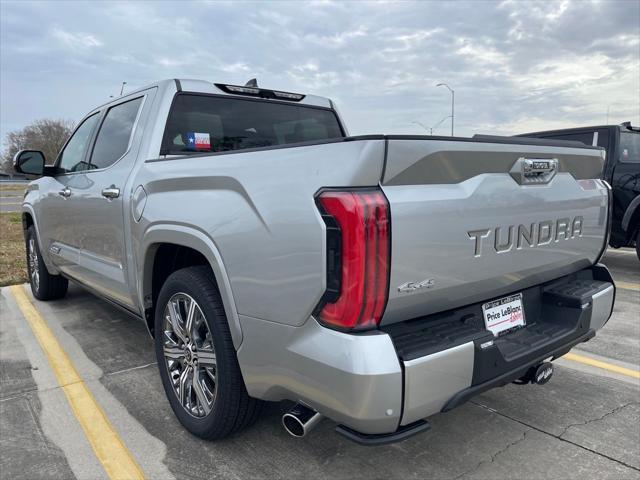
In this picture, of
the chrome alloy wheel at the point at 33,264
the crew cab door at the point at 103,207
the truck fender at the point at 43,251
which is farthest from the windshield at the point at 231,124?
the chrome alloy wheel at the point at 33,264

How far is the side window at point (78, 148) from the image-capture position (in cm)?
434

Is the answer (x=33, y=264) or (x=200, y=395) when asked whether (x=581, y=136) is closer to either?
(x=200, y=395)

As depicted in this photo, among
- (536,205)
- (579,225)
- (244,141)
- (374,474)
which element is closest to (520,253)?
(536,205)

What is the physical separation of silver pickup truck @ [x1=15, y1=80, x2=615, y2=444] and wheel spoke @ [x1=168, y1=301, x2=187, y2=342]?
0.5 inches

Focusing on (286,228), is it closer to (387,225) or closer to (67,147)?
(387,225)

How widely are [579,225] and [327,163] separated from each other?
163 centimetres

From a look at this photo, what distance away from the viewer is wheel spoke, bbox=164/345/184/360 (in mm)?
2807

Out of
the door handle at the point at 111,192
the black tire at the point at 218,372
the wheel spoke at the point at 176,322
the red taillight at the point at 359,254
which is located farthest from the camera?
the door handle at the point at 111,192

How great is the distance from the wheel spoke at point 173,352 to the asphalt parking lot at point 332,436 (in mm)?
414

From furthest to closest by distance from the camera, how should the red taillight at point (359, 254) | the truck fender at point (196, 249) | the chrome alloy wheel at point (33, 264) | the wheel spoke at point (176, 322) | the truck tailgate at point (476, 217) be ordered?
1. the chrome alloy wheel at point (33, 264)
2. the wheel spoke at point (176, 322)
3. the truck fender at point (196, 249)
4. the truck tailgate at point (476, 217)
5. the red taillight at point (359, 254)

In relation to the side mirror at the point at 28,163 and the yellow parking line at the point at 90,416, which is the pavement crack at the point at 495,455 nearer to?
the yellow parking line at the point at 90,416

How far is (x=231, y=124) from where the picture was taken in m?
3.54

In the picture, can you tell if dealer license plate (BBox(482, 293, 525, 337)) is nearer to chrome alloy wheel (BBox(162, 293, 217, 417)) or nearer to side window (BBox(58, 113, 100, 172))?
chrome alloy wheel (BBox(162, 293, 217, 417))

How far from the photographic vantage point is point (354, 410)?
5.86 feet
